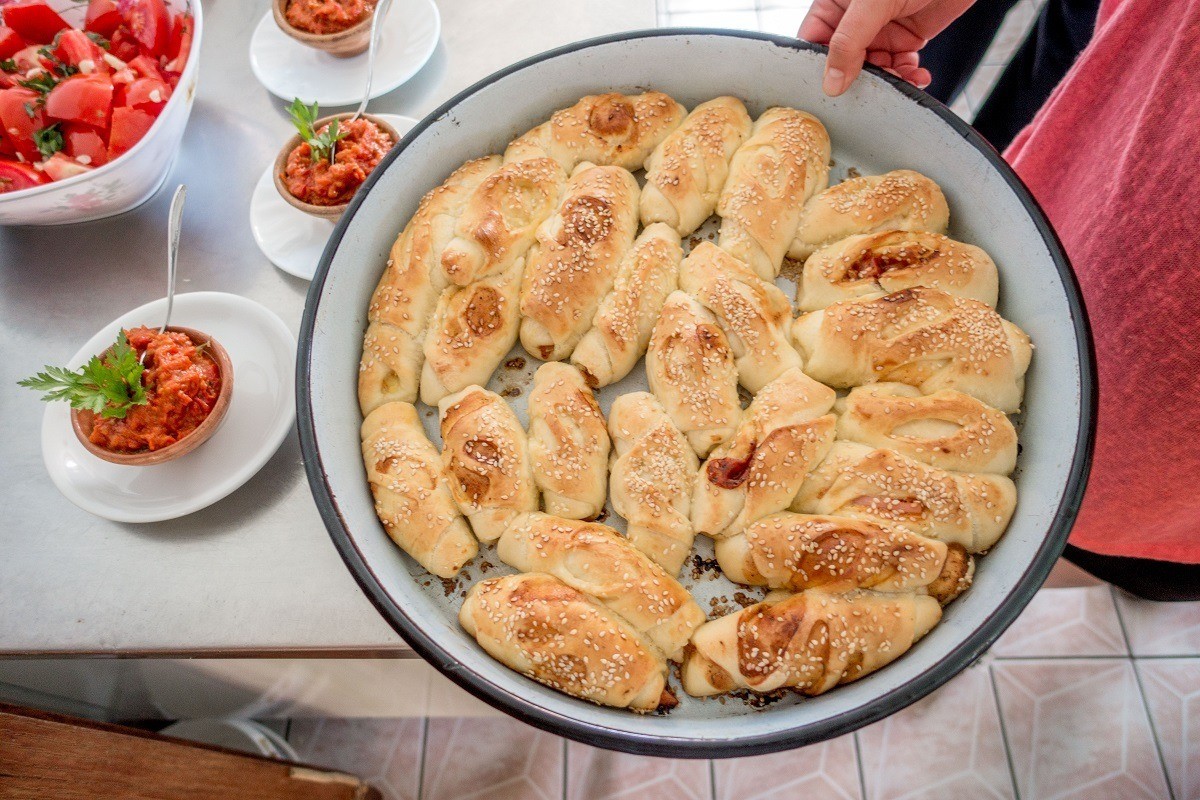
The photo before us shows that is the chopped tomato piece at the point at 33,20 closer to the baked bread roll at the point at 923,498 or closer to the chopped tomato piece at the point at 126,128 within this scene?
the chopped tomato piece at the point at 126,128

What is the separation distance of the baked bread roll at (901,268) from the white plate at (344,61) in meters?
0.97

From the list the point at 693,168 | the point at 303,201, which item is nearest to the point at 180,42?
the point at 303,201

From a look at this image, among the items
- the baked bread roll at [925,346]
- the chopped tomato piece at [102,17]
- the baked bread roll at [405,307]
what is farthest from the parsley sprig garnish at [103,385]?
the baked bread roll at [925,346]

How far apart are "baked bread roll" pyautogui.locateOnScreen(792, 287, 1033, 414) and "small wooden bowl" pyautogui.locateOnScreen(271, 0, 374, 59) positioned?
1091mm

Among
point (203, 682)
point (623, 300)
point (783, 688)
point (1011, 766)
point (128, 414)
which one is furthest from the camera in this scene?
point (1011, 766)

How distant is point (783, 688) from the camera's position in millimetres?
1102

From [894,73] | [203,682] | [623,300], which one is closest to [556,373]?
[623,300]

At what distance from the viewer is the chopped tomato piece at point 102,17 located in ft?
5.07

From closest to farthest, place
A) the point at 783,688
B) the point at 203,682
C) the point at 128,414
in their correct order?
1. the point at 783,688
2. the point at 128,414
3. the point at 203,682

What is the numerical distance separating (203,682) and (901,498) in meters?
1.53

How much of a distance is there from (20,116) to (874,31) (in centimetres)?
153

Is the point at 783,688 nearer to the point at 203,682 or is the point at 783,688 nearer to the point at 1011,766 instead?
the point at 203,682

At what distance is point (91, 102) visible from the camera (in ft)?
4.63

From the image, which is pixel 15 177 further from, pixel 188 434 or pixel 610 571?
pixel 610 571
